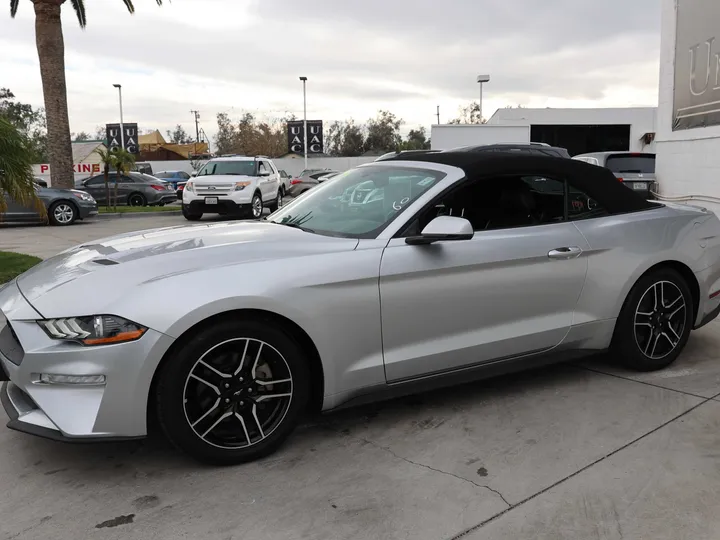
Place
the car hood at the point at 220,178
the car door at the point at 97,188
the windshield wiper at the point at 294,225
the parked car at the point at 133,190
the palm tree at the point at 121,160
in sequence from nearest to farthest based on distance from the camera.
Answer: the windshield wiper at the point at 294,225 → the car hood at the point at 220,178 → the palm tree at the point at 121,160 → the parked car at the point at 133,190 → the car door at the point at 97,188

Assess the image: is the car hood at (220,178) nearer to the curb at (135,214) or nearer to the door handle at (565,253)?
the curb at (135,214)

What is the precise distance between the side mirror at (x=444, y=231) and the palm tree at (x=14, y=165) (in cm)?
657

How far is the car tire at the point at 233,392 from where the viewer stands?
9.59ft

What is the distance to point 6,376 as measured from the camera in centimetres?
306

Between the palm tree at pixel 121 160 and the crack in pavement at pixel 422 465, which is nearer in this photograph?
the crack in pavement at pixel 422 465

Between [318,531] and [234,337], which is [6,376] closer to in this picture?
[234,337]

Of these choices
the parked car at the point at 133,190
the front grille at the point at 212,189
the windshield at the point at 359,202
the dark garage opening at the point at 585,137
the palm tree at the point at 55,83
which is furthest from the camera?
the dark garage opening at the point at 585,137

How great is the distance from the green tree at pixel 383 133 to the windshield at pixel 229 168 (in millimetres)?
61809

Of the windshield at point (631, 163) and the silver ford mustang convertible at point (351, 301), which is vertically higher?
the windshield at point (631, 163)

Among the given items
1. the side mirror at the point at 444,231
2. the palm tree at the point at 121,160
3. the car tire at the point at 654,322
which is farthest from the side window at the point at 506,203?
the palm tree at the point at 121,160

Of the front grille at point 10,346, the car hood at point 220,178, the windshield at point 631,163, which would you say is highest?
the windshield at point 631,163

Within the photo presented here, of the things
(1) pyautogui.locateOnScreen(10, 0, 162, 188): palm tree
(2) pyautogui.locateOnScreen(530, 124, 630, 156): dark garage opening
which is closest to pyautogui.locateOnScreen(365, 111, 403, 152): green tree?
(2) pyautogui.locateOnScreen(530, 124, 630, 156): dark garage opening

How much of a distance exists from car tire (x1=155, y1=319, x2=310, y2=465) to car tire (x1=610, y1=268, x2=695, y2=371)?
7.64 ft

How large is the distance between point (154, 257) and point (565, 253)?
2.43m
